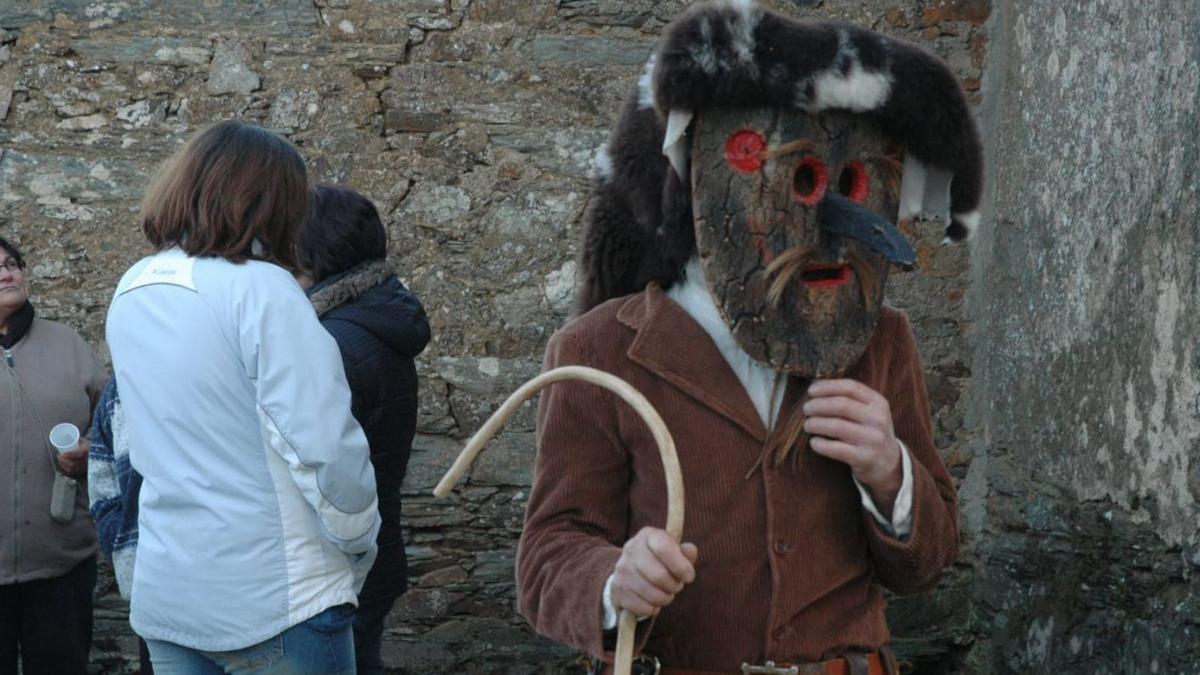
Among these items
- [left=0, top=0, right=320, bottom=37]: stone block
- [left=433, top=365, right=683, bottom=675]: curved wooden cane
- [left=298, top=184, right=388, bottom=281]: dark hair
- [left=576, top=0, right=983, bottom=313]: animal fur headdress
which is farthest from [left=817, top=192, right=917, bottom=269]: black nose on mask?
[left=0, top=0, right=320, bottom=37]: stone block

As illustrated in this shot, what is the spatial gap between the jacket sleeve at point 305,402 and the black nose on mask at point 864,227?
3.50 feet

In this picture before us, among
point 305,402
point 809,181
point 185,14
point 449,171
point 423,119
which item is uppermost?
point 185,14

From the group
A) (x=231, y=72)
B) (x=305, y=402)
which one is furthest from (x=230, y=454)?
(x=231, y=72)

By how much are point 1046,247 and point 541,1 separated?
181cm

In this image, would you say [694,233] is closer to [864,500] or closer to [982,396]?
[864,500]

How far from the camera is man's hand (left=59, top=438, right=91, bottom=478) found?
4223 millimetres

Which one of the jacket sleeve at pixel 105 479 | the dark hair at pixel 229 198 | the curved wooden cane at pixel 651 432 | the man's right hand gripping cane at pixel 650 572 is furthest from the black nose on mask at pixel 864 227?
the jacket sleeve at pixel 105 479

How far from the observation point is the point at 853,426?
6.37 ft

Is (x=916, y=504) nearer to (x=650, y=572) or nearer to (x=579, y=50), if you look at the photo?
(x=650, y=572)

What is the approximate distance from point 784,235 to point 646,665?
572 mm

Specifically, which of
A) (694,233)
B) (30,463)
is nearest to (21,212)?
(30,463)

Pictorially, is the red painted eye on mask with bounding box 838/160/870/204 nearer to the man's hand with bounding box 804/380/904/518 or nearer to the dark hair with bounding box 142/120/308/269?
the man's hand with bounding box 804/380/904/518

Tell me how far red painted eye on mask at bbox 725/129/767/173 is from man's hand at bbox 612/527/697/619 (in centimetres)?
47

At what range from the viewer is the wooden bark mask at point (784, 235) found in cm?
197
